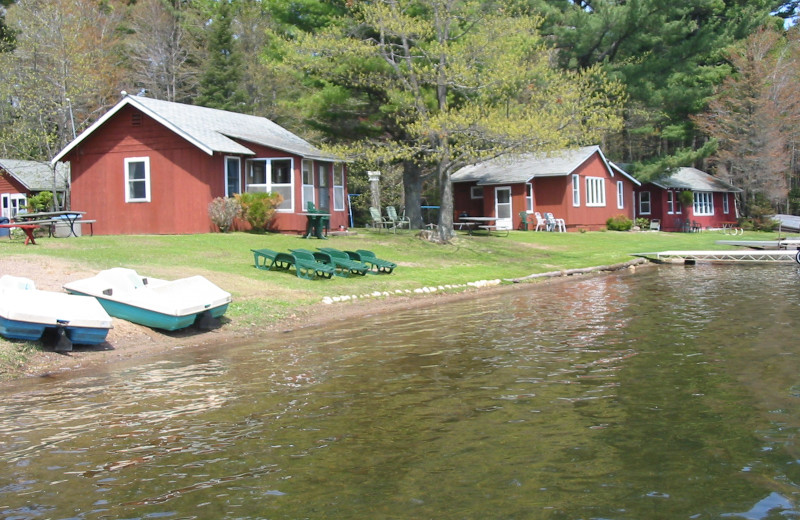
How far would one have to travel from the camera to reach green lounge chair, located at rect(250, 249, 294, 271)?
20094 mm

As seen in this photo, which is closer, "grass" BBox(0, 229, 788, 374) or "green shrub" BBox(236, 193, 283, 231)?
"grass" BBox(0, 229, 788, 374)

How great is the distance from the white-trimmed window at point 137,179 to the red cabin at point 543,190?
18.6 metres

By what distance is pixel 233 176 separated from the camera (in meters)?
30.4

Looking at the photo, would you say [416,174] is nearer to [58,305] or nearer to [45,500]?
[58,305]

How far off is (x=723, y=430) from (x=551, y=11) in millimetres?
47178

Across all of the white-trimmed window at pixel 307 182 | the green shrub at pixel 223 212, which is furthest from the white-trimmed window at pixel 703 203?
the green shrub at pixel 223 212

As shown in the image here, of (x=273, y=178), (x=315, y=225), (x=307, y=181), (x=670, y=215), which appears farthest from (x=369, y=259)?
(x=670, y=215)

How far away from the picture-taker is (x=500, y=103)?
1244 inches

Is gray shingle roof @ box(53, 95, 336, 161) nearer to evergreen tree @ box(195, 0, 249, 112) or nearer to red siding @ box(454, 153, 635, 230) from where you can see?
red siding @ box(454, 153, 635, 230)

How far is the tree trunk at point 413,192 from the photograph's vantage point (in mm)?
37781

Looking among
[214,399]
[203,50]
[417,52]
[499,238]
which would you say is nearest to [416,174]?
[499,238]

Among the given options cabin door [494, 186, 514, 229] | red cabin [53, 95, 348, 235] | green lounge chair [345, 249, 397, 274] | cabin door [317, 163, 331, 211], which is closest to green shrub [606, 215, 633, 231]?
cabin door [494, 186, 514, 229]

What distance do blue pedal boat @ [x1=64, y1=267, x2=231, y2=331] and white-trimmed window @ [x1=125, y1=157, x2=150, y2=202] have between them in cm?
1553

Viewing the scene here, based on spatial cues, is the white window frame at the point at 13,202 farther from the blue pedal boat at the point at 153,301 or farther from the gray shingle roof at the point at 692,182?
the gray shingle roof at the point at 692,182
